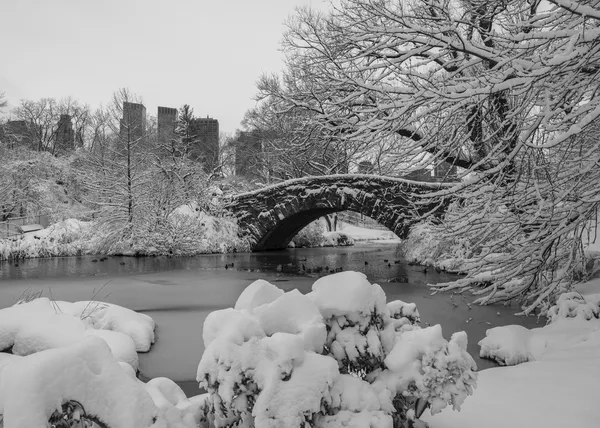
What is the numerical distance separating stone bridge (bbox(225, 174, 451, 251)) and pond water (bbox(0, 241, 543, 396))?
1.81 meters

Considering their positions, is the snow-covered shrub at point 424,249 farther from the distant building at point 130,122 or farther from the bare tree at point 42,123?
the bare tree at point 42,123

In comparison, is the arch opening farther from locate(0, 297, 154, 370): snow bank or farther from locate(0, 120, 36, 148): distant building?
locate(0, 120, 36, 148): distant building

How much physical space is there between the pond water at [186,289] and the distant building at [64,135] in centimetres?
2595

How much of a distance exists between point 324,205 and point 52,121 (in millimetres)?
31193

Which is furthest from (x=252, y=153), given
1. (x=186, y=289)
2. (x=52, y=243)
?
(x=186, y=289)

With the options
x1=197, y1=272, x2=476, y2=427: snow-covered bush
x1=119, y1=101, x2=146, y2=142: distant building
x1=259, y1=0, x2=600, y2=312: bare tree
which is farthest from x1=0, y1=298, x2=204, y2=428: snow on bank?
x1=119, y1=101, x2=146, y2=142: distant building

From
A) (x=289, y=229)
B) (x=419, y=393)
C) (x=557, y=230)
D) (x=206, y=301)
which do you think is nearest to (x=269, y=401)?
(x=419, y=393)

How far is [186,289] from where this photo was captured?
30.7ft

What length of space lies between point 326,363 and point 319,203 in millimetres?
14307

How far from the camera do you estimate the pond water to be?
522 cm

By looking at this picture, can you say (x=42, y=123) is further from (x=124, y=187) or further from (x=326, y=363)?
(x=326, y=363)

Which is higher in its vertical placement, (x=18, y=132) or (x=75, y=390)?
(x=18, y=132)

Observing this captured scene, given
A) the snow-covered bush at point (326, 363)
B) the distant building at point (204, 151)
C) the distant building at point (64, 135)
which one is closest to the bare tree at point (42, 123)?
the distant building at point (64, 135)

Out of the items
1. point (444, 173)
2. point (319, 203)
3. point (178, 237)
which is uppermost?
point (319, 203)
